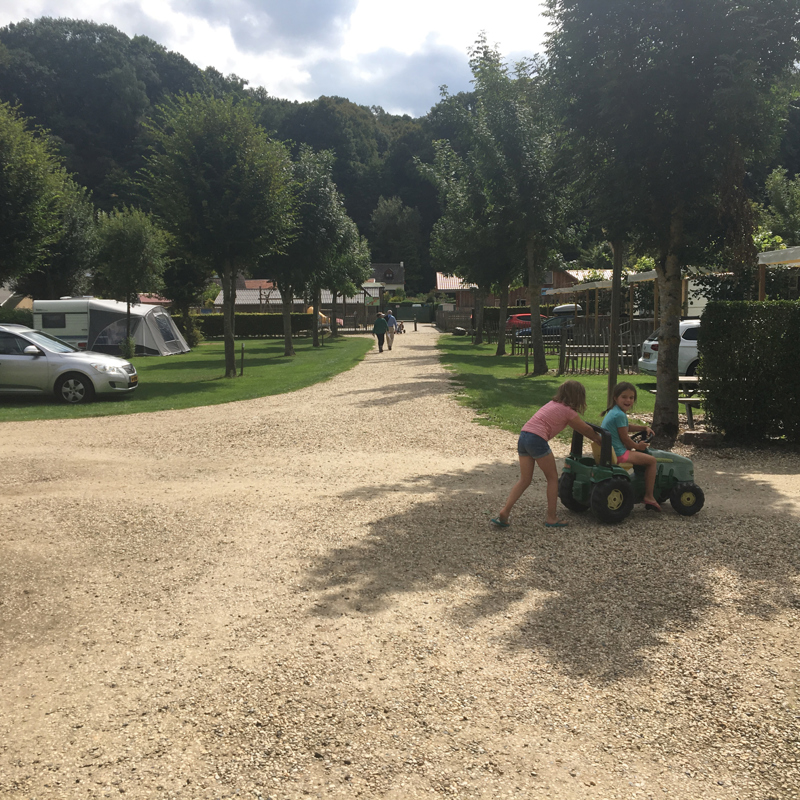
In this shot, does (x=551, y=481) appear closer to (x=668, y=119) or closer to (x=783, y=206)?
(x=668, y=119)

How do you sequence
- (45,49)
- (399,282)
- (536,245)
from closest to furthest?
(536,245) → (45,49) → (399,282)

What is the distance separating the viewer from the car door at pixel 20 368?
14156 millimetres

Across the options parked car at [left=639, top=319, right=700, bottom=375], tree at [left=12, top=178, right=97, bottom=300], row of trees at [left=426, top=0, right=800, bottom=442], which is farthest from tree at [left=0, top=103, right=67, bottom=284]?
tree at [left=12, top=178, right=97, bottom=300]

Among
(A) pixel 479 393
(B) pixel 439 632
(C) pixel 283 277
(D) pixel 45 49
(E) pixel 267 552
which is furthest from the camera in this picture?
(D) pixel 45 49

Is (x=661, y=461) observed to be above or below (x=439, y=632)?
above

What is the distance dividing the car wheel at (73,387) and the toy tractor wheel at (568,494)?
11.2m

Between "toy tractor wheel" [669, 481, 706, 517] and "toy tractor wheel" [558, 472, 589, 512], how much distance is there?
Result: 2.53ft

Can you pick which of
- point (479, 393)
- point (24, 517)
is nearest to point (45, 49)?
point (479, 393)

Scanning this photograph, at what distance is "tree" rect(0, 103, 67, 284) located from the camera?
18875mm

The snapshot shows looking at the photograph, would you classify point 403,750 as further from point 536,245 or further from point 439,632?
point 536,245

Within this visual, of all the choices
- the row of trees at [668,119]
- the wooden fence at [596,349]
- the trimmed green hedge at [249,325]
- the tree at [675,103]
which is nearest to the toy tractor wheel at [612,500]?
the row of trees at [668,119]

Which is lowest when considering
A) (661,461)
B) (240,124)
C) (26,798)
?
(26,798)

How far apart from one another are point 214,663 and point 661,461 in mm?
4263

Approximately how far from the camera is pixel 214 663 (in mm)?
3588
